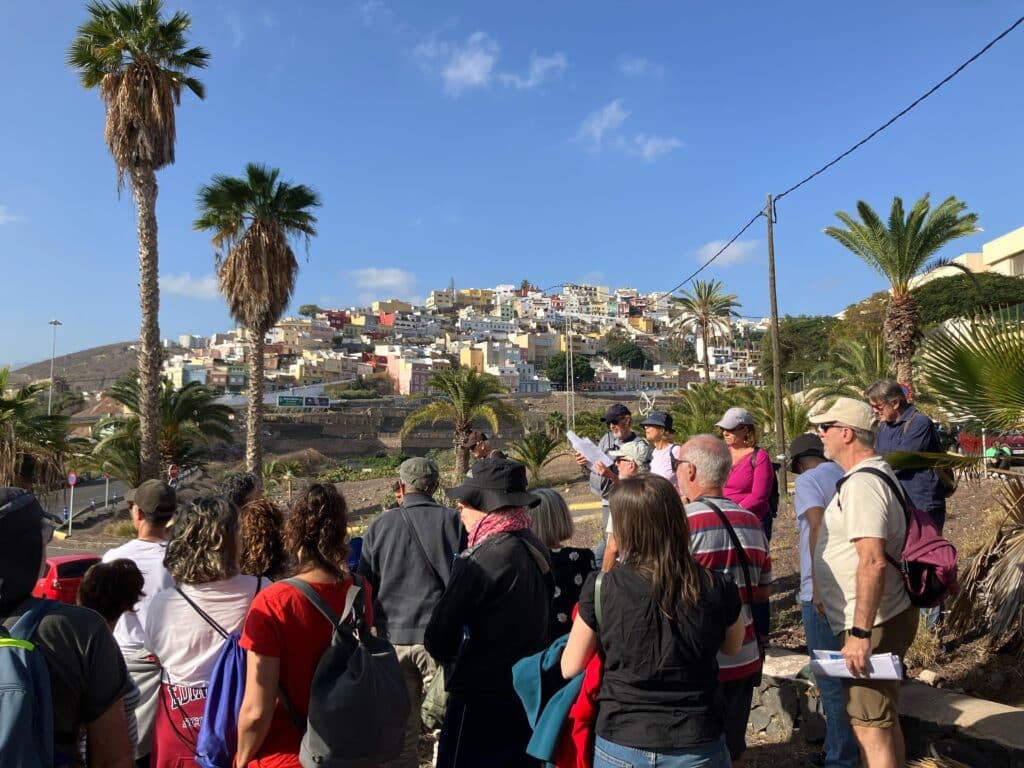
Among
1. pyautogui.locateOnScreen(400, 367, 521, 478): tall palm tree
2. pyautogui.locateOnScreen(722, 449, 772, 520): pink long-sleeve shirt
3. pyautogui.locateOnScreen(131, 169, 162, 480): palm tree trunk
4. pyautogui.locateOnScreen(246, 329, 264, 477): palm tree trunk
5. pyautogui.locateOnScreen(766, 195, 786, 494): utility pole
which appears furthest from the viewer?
pyautogui.locateOnScreen(400, 367, 521, 478): tall palm tree

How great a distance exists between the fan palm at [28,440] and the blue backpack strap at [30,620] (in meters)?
11.6

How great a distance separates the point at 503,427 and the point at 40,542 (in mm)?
56692

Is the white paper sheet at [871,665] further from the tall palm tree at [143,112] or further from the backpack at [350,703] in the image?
the tall palm tree at [143,112]

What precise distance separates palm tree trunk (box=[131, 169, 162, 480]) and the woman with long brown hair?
1806cm

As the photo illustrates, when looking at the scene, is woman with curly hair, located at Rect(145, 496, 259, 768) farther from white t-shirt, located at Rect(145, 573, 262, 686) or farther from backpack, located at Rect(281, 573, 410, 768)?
backpack, located at Rect(281, 573, 410, 768)

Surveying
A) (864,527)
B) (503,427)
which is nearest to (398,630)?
(864,527)

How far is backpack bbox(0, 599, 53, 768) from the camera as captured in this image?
1574mm

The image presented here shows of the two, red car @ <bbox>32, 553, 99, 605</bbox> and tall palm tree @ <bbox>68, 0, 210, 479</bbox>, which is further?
tall palm tree @ <bbox>68, 0, 210, 479</bbox>

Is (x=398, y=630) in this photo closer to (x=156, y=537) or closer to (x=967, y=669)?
(x=156, y=537)

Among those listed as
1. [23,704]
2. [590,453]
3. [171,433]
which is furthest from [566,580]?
[171,433]

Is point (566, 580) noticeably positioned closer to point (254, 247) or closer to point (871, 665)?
point (871, 665)

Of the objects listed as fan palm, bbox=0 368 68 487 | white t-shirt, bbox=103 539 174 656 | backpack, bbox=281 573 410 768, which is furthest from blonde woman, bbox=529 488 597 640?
fan palm, bbox=0 368 68 487

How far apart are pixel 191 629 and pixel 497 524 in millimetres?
1202

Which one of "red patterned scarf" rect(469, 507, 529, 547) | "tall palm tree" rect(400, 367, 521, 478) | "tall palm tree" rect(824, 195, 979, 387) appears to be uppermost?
"tall palm tree" rect(824, 195, 979, 387)
